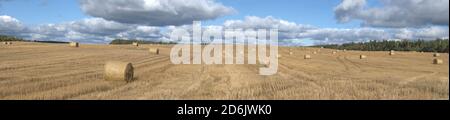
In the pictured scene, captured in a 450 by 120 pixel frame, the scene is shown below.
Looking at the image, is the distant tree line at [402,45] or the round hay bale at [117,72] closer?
the round hay bale at [117,72]

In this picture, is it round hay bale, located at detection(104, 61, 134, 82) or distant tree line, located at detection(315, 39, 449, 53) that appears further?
distant tree line, located at detection(315, 39, 449, 53)

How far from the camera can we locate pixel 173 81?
14.8 metres

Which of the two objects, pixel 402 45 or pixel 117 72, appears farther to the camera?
pixel 402 45

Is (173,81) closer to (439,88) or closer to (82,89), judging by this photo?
(82,89)
